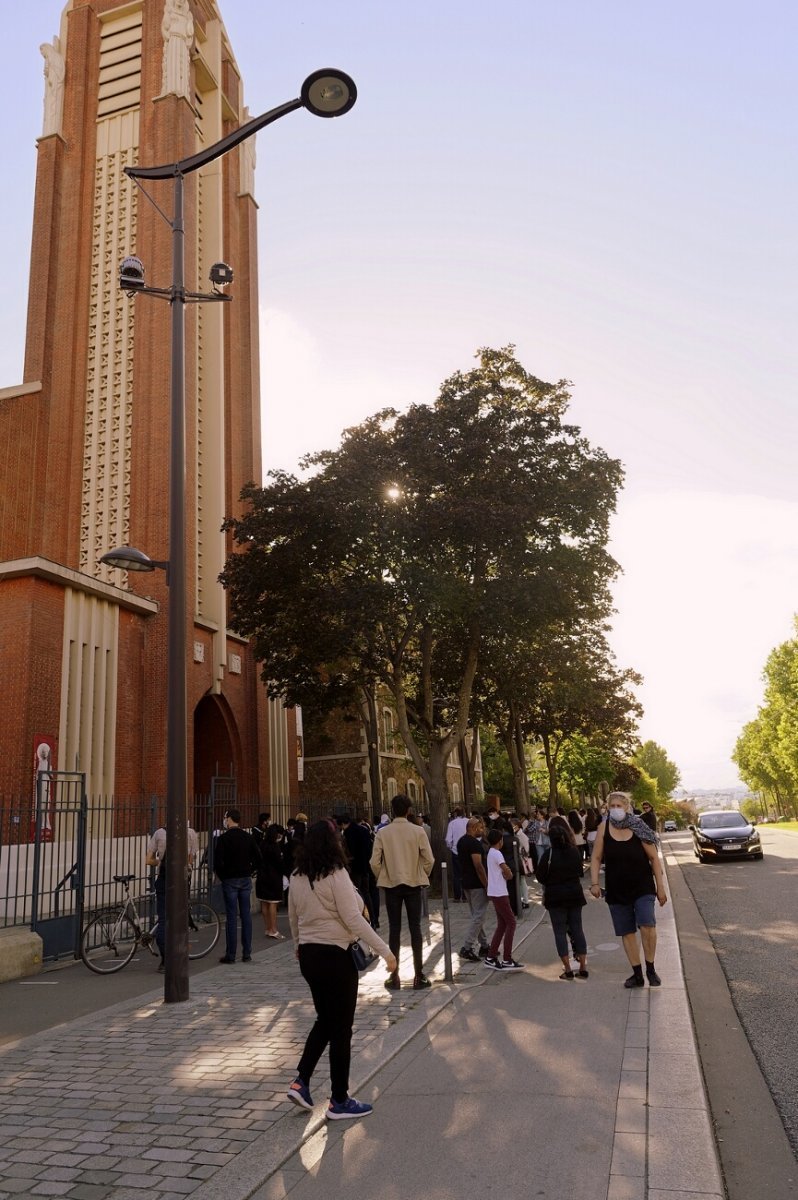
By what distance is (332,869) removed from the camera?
5.17 meters

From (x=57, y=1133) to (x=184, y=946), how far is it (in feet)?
12.0

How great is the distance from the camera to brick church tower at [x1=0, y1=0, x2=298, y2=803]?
25844mm

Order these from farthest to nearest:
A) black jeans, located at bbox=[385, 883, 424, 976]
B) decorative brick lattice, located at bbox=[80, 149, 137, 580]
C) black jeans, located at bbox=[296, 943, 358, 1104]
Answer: decorative brick lattice, located at bbox=[80, 149, 137, 580] → black jeans, located at bbox=[385, 883, 424, 976] → black jeans, located at bbox=[296, 943, 358, 1104]

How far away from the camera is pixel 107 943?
1094 cm

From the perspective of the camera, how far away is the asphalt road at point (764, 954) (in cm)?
579

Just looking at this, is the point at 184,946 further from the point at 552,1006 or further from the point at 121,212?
the point at 121,212

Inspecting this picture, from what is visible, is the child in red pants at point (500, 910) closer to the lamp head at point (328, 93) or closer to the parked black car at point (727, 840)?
the lamp head at point (328, 93)

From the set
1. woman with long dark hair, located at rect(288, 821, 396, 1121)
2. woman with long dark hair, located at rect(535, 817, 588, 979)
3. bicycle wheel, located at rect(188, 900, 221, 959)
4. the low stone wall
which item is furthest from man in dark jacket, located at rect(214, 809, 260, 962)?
woman with long dark hair, located at rect(288, 821, 396, 1121)

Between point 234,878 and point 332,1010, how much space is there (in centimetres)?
656

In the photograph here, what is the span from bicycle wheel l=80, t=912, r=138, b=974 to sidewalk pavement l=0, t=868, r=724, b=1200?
295cm

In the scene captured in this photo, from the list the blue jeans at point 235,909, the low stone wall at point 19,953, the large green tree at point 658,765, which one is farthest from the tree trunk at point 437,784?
the large green tree at point 658,765

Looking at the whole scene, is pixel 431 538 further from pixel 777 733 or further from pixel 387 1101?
pixel 777 733

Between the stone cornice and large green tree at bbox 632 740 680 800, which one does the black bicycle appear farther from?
large green tree at bbox 632 740 680 800

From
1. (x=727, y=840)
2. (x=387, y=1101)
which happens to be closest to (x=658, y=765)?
(x=727, y=840)
